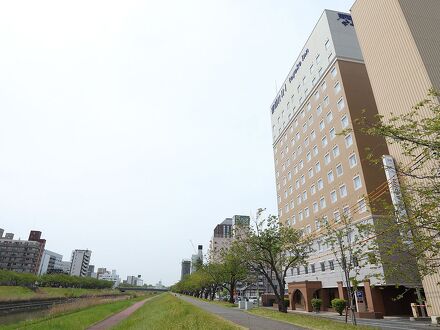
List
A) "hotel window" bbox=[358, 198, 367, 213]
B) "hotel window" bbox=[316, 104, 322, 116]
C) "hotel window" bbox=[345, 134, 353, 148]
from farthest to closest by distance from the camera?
"hotel window" bbox=[316, 104, 322, 116], "hotel window" bbox=[345, 134, 353, 148], "hotel window" bbox=[358, 198, 367, 213]

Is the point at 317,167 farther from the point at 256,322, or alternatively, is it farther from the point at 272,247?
the point at 256,322

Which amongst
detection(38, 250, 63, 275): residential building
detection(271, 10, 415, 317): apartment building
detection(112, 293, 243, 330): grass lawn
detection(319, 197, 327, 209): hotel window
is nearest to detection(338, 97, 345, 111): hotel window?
detection(271, 10, 415, 317): apartment building

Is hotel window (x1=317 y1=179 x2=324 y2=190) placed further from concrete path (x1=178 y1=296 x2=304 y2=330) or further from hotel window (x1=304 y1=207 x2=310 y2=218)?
concrete path (x1=178 y1=296 x2=304 y2=330)

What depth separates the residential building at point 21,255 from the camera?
5630 inches

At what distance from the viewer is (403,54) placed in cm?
3259

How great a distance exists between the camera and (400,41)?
33.3m

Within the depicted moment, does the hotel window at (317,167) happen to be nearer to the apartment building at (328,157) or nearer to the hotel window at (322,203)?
the apartment building at (328,157)

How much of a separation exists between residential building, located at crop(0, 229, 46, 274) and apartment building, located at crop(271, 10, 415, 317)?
13597cm

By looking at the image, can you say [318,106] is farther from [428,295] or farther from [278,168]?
[428,295]

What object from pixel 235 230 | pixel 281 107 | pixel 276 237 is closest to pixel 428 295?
pixel 276 237

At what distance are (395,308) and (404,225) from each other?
3104cm

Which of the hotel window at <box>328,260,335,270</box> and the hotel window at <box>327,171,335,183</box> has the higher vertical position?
the hotel window at <box>327,171,335,183</box>

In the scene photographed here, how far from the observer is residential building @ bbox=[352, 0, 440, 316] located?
29.8 metres

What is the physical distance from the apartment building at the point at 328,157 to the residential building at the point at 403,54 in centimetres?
847
